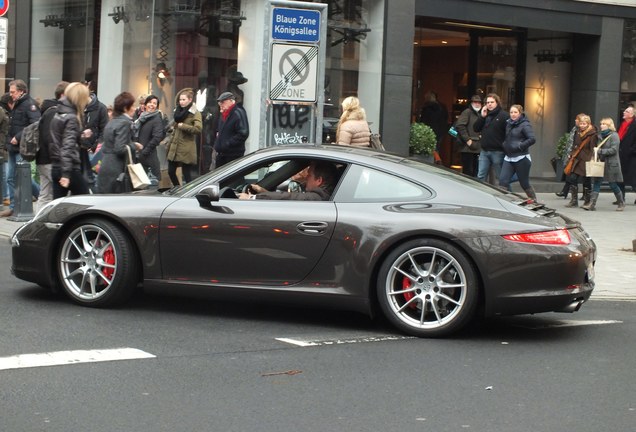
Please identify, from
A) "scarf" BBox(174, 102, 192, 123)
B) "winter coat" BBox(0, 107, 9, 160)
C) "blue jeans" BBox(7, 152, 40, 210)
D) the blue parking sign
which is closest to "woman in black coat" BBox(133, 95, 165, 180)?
"scarf" BBox(174, 102, 192, 123)

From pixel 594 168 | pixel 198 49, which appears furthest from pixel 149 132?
pixel 594 168

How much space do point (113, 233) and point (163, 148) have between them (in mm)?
11694

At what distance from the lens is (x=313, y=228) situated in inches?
312

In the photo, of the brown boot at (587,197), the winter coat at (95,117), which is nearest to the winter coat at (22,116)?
the winter coat at (95,117)

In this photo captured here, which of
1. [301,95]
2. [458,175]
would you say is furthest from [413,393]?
[301,95]

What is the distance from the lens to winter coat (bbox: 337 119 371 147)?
46.4ft

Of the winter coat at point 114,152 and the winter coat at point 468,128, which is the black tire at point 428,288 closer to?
the winter coat at point 114,152

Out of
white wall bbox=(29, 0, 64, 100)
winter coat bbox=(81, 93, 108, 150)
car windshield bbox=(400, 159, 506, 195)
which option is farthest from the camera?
white wall bbox=(29, 0, 64, 100)

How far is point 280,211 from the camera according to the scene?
8.05 m

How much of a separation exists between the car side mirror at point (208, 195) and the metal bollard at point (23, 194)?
6.98 meters

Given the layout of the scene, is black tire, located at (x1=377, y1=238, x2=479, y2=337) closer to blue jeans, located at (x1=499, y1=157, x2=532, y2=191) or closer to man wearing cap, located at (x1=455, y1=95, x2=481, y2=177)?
blue jeans, located at (x1=499, y1=157, x2=532, y2=191)

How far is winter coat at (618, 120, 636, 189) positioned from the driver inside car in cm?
1428

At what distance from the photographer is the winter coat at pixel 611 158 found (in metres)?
19.7

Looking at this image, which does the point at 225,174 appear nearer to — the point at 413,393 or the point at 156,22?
the point at 413,393
